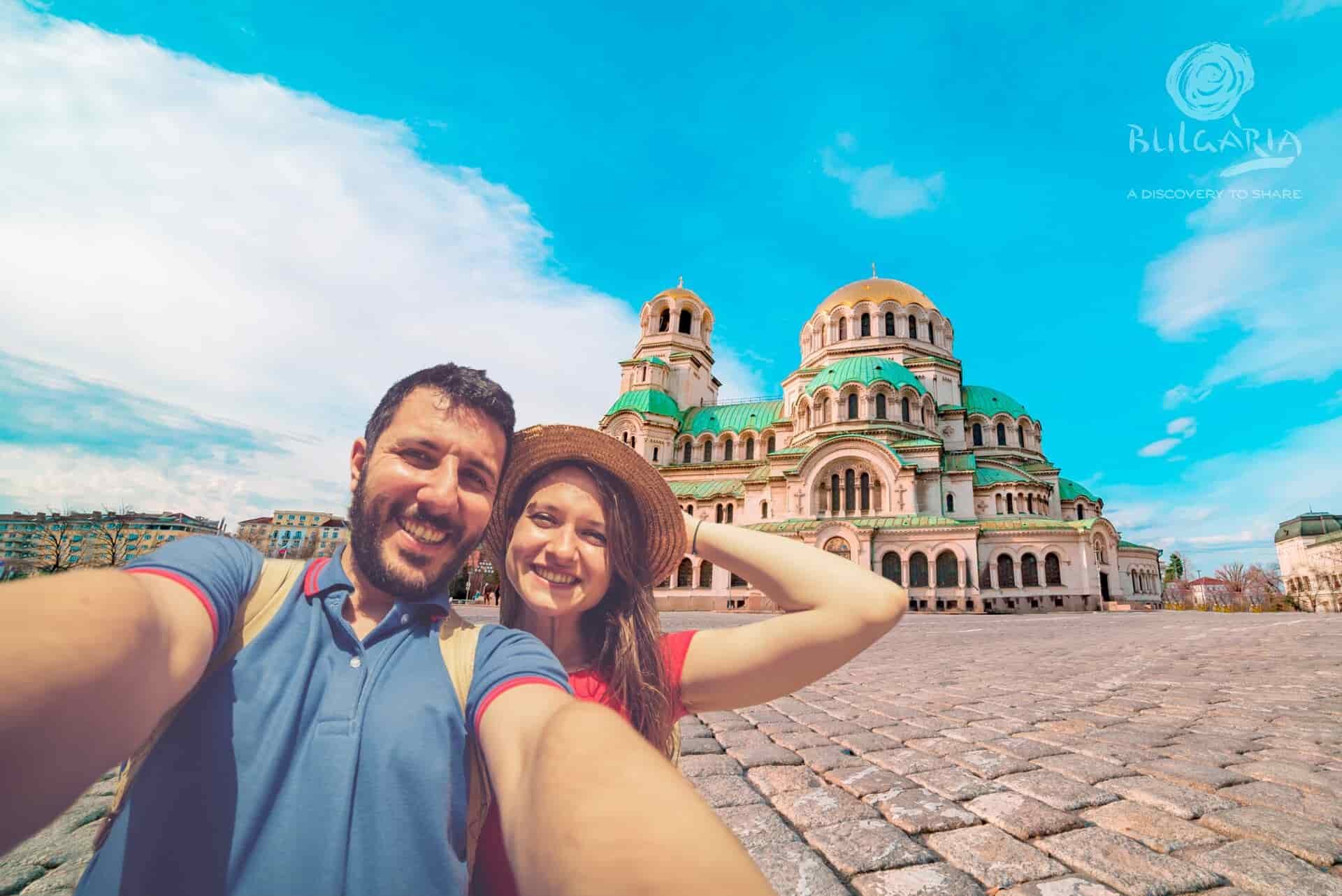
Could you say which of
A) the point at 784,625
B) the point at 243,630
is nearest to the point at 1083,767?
the point at 784,625

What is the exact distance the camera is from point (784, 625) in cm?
175

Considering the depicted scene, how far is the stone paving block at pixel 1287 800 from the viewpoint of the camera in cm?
272

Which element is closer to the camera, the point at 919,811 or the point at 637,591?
the point at 637,591

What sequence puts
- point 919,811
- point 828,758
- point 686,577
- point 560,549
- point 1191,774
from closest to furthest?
point 560,549
point 919,811
point 1191,774
point 828,758
point 686,577

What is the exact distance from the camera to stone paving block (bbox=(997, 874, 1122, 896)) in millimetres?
2049

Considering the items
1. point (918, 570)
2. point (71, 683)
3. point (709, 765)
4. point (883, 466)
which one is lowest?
point (709, 765)

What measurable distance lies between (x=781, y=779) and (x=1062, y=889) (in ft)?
4.92

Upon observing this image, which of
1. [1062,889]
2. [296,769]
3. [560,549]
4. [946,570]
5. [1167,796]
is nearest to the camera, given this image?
[296,769]

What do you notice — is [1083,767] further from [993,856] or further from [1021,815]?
[993,856]

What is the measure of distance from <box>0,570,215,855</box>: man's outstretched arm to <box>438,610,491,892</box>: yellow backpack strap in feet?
1.55

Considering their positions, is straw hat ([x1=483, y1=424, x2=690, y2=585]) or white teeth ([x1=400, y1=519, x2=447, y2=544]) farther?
straw hat ([x1=483, y1=424, x2=690, y2=585])

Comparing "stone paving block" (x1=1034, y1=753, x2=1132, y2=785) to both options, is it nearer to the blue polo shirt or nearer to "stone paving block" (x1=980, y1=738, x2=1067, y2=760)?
"stone paving block" (x1=980, y1=738, x2=1067, y2=760)

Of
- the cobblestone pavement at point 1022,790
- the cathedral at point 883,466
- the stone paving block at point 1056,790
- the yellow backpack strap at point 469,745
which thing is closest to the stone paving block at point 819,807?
the cobblestone pavement at point 1022,790

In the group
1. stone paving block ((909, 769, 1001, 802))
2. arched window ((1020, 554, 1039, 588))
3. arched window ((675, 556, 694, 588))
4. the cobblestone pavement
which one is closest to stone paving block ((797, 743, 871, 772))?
the cobblestone pavement
